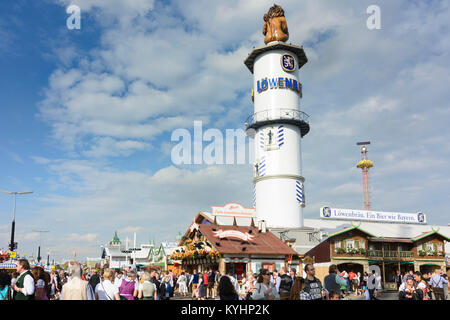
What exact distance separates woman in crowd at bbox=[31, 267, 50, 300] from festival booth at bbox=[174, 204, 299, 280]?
813 inches

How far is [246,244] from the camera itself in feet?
111

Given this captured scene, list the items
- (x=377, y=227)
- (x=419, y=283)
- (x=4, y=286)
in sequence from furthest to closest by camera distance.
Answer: (x=377, y=227), (x=419, y=283), (x=4, y=286)

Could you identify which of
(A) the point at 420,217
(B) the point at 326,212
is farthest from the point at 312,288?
(A) the point at 420,217

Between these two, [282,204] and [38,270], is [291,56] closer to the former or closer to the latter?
[282,204]

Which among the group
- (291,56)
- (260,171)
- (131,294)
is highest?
(291,56)

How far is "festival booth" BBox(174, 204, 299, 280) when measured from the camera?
3234cm

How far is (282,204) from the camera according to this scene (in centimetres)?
4344

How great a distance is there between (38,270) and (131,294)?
251cm

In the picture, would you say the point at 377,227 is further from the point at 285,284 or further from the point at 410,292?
the point at 285,284

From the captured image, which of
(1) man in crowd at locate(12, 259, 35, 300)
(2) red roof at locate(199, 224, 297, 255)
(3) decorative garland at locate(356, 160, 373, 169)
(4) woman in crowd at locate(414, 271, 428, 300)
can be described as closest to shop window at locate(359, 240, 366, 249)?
(2) red roof at locate(199, 224, 297, 255)

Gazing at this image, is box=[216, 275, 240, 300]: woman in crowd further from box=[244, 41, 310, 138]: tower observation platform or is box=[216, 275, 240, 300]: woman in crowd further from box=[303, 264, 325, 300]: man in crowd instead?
box=[244, 41, 310, 138]: tower observation platform

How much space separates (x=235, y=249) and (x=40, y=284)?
22.9 meters
